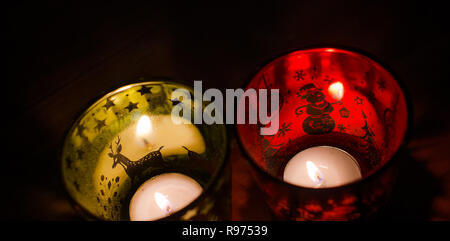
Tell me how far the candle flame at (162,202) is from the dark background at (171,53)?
3.9 inches

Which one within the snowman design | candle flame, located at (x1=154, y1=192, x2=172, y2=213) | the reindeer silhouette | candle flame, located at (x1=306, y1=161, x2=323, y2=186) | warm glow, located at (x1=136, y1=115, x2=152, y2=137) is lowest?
candle flame, located at (x1=154, y1=192, x2=172, y2=213)

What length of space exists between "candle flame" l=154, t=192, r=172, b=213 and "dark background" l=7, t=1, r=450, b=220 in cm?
10

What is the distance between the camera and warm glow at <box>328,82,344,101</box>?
0.56m

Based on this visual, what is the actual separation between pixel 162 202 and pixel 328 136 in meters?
0.27

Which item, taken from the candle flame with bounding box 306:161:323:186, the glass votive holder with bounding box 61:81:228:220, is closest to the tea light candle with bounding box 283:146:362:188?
the candle flame with bounding box 306:161:323:186

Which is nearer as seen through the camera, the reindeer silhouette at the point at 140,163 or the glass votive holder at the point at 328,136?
the glass votive holder at the point at 328,136

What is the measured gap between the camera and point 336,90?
1.85 ft

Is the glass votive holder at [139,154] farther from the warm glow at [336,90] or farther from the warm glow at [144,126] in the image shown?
the warm glow at [336,90]

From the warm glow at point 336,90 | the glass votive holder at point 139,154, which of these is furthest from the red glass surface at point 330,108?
the glass votive holder at point 139,154

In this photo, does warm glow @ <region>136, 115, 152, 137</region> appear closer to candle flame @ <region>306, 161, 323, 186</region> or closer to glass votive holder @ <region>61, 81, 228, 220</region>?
glass votive holder @ <region>61, 81, 228, 220</region>

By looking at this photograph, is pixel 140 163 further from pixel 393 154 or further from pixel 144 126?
pixel 393 154

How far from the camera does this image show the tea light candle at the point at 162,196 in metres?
0.56

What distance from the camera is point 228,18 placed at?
679mm
